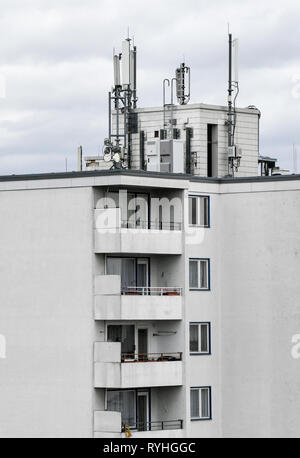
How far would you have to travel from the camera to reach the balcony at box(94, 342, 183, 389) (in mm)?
62969

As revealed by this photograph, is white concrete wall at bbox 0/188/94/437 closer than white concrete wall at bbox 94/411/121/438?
No

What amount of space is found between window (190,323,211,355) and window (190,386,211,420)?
1931mm

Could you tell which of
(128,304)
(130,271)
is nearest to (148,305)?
(128,304)

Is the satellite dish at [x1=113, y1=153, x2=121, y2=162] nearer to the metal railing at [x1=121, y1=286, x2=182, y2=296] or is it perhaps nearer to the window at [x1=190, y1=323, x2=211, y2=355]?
the metal railing at [x1=121, y1=286, x2=182, y2=296]

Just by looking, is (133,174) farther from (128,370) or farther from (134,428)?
(134,428)

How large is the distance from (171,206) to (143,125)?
10.6 m

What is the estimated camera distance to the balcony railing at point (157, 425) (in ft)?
213

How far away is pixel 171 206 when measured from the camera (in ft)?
216

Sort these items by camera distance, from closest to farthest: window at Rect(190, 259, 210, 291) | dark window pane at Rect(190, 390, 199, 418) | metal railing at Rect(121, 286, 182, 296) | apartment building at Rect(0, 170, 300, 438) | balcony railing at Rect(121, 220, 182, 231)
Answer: apartment building at Rect(0, 170, 300, 438) < metal railing at Rect(121, 286, 182, 296) < balcony railing at Rect(121, 220, 182, 231) < dark window pane at Rect(190, 390, 199, 418) < window at Rect(190, 259, 210, 291)

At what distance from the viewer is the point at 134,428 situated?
214ft

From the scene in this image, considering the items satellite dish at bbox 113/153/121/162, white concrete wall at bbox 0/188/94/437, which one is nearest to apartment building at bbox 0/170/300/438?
white concrete wall at bbox 0/188/94/437

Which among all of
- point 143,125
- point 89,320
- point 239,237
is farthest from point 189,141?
point 89,320

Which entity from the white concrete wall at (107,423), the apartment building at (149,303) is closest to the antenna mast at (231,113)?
the apartment building at (149,303)

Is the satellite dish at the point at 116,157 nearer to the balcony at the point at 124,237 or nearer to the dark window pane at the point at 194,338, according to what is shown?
the balcony at the point at 124,237
